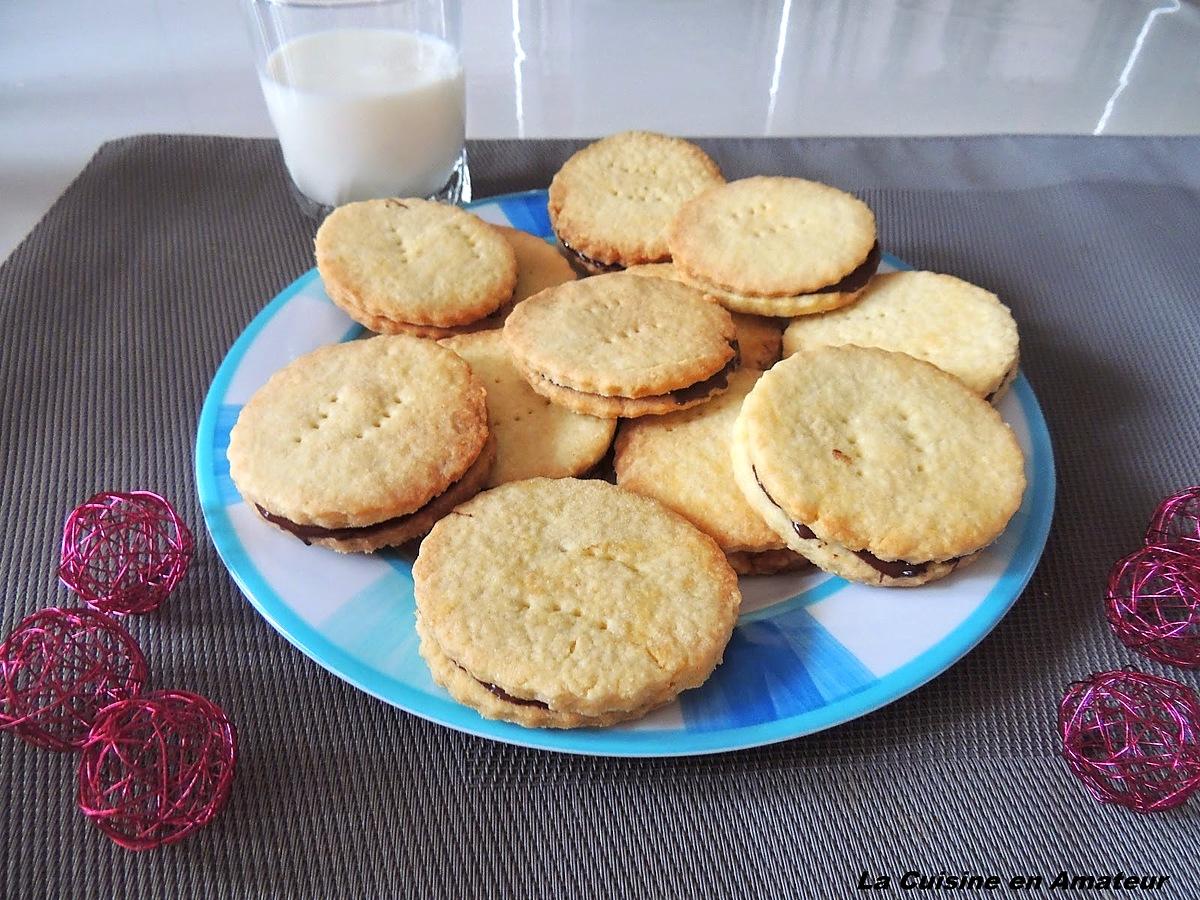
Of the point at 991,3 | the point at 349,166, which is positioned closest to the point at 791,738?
the point at 349,166

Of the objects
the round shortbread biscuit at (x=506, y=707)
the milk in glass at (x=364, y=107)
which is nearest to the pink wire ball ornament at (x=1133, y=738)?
the round shortbread biscuit at (x=506, y=707)

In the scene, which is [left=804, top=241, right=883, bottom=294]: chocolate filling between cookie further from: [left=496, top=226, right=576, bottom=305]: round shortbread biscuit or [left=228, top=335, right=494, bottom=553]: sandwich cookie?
[left=228, top=335, right=494, bottom=553]: sandwich cookie

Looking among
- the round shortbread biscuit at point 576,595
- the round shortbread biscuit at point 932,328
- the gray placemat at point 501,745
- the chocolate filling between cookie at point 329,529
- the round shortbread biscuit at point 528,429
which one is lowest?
the gray placemat at point 501,745

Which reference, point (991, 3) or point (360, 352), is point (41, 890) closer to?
point (360, 352)

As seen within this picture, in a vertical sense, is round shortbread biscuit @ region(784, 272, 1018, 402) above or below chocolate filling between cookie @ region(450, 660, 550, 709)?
above

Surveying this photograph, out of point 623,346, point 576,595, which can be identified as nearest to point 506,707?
point 576,595

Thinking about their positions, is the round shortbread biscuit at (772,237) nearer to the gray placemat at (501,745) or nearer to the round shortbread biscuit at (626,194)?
the round shortbread biscuit at (626,194)

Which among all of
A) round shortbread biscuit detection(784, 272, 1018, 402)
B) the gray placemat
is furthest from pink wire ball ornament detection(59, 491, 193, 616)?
round shortbread biscuit detection(784, 272, 1018, 402)

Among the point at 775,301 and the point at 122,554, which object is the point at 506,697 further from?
the point at 775,301
